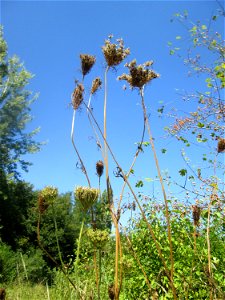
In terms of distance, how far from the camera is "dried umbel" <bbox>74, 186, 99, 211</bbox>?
146 cm

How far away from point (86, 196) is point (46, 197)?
0.27 metres

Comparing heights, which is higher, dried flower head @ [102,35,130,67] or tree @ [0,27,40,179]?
tree @ [0,27,40,179]

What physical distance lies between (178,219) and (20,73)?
20871 mm

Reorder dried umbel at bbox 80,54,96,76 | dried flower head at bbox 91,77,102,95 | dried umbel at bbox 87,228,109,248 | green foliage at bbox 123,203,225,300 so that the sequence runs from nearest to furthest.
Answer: dried umbel at bbox 87,228,109,248, dried umbel at bbox 80,54,96,76, dried flower head at bbox 91,77,102,95, green foliage at bbox 123,203,225,300

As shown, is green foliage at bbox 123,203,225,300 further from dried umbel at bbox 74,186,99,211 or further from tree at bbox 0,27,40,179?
tree at bbox 0,27,40,179

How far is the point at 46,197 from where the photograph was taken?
166cm

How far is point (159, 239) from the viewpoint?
5.04m

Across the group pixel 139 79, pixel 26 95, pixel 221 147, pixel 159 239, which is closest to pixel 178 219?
pixel 159 239

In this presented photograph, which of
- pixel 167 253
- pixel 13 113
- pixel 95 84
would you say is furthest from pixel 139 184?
pixel 13 113

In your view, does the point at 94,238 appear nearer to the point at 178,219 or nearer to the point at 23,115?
the point at 178,219

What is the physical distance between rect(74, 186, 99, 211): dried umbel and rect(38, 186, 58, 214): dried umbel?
215 millimetres

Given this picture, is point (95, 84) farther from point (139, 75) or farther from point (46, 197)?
point (46, 197)

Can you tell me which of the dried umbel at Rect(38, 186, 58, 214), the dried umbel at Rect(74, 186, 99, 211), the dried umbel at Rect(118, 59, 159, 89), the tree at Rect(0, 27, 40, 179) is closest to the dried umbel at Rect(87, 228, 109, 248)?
the dried umbel at Rect(74, 186, 99, 211)

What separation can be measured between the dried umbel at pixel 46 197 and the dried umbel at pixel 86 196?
22 centimetres
